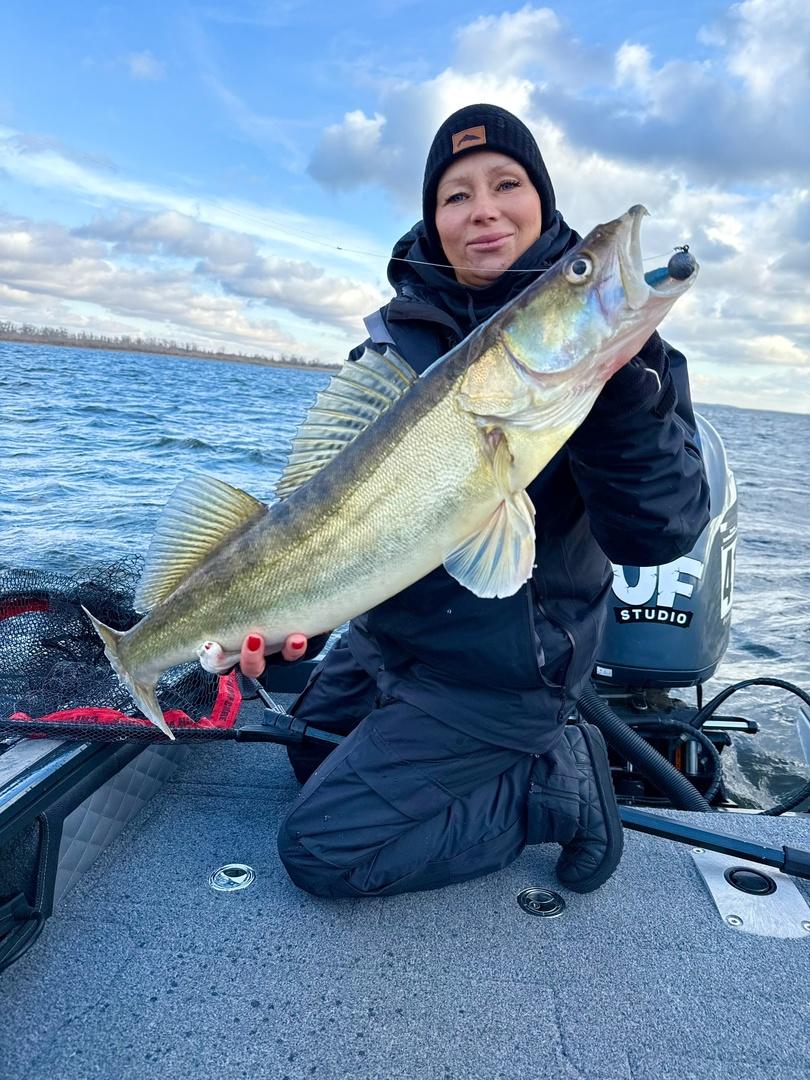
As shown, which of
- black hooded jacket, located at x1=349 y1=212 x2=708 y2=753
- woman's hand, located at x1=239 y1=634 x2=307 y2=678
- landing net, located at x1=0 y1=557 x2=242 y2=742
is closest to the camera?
black hooded jacket, located at x1=349 y1=212 x2=708 y2=753

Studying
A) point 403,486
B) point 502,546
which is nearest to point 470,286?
point 403,486

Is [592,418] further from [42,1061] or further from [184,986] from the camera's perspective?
[42,1061]

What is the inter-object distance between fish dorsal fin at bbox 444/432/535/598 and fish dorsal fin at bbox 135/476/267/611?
34.3 inches

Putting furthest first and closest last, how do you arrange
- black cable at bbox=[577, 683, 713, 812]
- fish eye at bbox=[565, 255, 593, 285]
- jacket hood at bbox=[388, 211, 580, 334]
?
black cable at bbox=[577, 683, 713, 812]
jacket hood at bbox=[388, 211, 580, 334]
fish eye at bbox=[565, 255, 593, 285]

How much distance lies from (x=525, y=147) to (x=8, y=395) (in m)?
29.8

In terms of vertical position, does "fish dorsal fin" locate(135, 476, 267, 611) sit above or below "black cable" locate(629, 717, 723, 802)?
above

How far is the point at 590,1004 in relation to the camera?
2504 mm

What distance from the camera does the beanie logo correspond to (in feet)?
10.9

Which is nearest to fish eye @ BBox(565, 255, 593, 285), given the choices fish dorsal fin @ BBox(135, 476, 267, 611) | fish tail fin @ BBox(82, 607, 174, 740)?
fish dorsal fin @ BBox(135, 476, 267, 611)

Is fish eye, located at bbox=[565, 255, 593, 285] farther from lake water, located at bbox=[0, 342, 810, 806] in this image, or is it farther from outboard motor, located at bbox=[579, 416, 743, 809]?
outboard motor, located at bbox=[579, 416, 743, 809]

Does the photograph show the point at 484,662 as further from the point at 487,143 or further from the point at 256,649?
the point at 487,143

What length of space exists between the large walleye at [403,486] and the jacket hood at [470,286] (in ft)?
2.57

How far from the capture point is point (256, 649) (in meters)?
2.81

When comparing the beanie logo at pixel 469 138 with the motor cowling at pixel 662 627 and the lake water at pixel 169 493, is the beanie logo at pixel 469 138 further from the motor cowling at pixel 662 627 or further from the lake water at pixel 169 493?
the motor cowling at pixel 662 627
